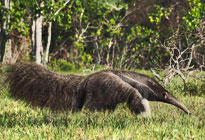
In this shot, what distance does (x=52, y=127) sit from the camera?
11.5ft

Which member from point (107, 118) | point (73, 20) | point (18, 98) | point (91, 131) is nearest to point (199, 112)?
point (107, 118)

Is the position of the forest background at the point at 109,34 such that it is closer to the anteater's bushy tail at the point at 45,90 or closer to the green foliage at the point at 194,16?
the green foliage at the point at 194,16

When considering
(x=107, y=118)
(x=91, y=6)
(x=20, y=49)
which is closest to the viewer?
(x=107, y=118)

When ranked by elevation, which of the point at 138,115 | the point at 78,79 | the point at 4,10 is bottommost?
the point at 138,115

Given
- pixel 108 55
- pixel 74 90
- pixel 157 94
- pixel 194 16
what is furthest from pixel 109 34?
pixel 74 90

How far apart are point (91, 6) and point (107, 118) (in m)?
8.56

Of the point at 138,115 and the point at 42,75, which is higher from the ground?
the point at 42,75

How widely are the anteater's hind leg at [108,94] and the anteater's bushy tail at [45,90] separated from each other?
176 mm

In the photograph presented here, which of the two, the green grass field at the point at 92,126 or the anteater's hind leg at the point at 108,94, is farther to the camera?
the anteater's hind leg at the point at 108,94

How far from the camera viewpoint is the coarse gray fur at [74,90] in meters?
4.69

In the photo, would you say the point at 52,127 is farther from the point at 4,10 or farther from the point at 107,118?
the point at 4,10

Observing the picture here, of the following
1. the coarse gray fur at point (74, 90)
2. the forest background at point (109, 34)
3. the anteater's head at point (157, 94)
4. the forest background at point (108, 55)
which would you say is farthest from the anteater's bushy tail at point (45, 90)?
the forest background at point (109, 34)

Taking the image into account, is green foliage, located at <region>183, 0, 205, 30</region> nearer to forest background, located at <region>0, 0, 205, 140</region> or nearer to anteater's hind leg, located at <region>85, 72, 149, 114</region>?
forest background, located at <region>0, 0, 205, 140</region>

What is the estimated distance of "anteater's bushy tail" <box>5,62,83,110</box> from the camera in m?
4.72
